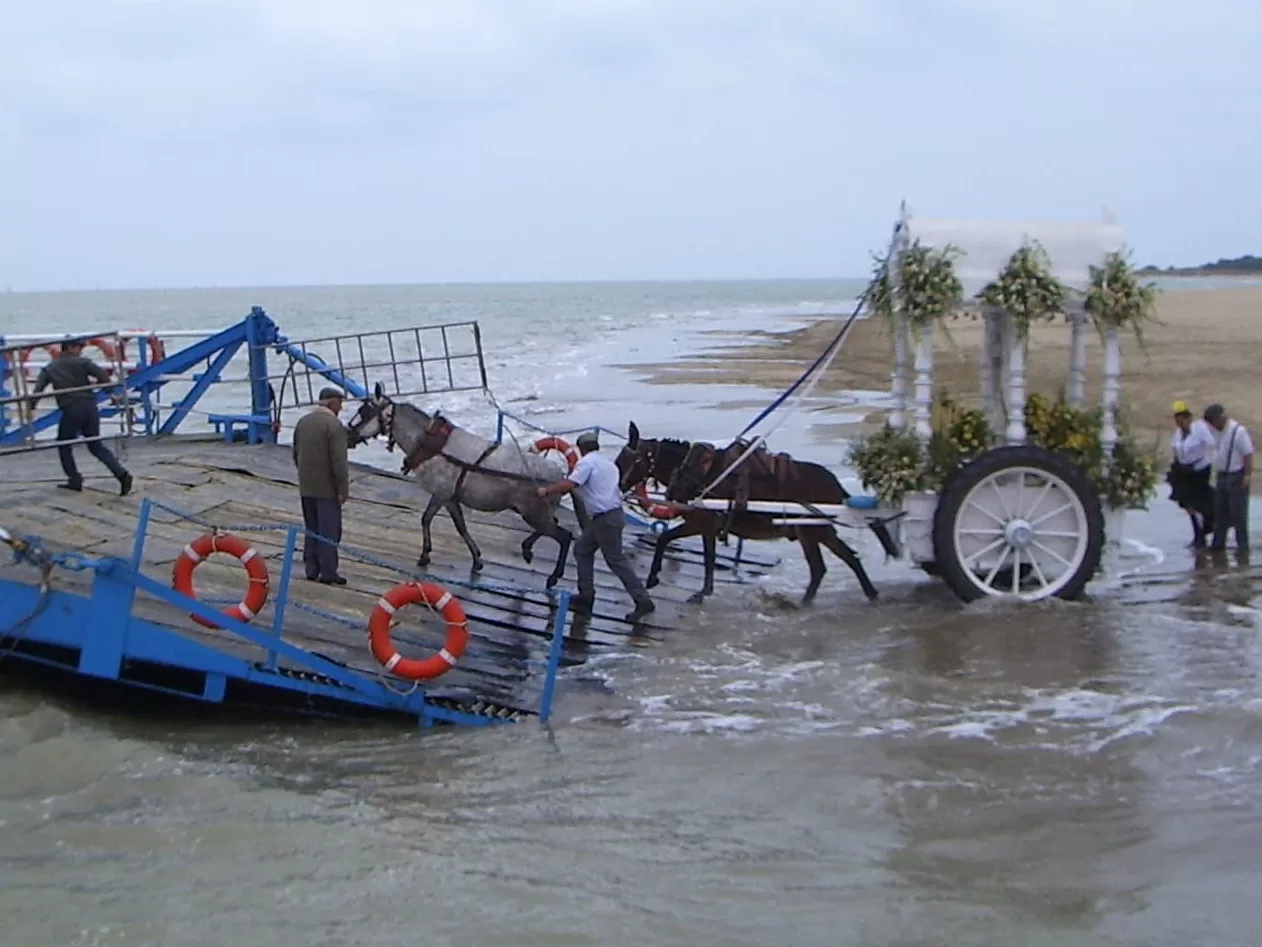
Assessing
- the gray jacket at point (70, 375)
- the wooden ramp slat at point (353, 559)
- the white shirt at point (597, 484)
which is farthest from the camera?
the gray jacket at point (70, 375)

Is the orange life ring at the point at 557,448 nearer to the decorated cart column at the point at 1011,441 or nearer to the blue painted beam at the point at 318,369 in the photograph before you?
the blue painted beam at the point at 318,369

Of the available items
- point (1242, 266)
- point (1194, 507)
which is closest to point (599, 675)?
point (1194, 507)

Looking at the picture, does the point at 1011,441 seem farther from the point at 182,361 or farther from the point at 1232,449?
the point at 182,361

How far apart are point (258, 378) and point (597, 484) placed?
264 inches

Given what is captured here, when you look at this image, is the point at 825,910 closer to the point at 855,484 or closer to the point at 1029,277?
the point at 1029,277

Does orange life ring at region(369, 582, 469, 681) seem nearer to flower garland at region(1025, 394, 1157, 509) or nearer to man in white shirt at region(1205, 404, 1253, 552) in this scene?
flower garland at region(1025, 394, 1157, 509)

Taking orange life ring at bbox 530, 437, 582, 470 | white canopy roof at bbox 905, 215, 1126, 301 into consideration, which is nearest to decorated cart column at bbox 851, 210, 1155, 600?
white canopy roof at bbox 905, 215, 1126, 301

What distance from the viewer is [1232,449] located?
13.8 meters

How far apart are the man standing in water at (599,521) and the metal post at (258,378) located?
6.01 metres

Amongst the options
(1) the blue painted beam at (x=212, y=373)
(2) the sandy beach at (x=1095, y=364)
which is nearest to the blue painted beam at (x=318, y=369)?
(1) the blue painted beam at (x=212, y=373)

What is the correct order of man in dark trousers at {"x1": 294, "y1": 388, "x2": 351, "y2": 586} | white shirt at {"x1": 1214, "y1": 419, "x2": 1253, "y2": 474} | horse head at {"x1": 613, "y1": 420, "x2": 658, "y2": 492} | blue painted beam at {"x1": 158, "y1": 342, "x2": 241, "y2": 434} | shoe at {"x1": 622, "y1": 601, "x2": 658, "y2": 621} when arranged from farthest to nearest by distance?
1. blue painted beam at {"x1": 158, "y1": 342, "x2": 241, "y2": 434}
2. white shirt at {"x1": 1214, "y1": 419, "x2": 1253, "y2": 474}
3. horse head at {"x1": 613, "y1": 420, "x2": 658, "y2": 492}
4. shoe at {"x1": 622, "y1": 601, "x2": 658, "y2": 621}
5. man in dark trousers at {"x1": 294, "y1": 388, "x2": 351, "y2": 586}

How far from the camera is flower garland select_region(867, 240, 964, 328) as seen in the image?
11.3 metres

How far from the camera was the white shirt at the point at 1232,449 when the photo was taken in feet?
45.1

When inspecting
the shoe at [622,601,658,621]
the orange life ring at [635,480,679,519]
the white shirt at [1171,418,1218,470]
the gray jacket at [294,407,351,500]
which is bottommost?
the shoe at [622,601,658,621]
